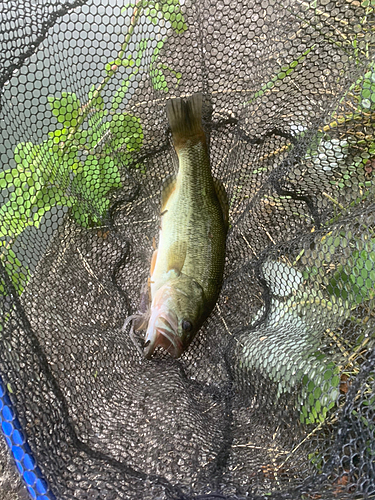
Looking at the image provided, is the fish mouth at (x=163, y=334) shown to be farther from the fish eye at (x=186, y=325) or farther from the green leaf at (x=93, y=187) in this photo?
the green leaf at (x=93, y=187)

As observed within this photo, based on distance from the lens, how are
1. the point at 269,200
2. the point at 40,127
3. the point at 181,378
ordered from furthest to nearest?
the point at 269,200, the point at 181,378, the point at 40,127

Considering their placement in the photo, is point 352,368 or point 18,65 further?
point 18,65

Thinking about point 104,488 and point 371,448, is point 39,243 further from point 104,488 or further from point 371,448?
point 371,448

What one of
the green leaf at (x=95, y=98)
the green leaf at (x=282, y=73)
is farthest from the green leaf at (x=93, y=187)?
the green leaf at (x=282, y=73)

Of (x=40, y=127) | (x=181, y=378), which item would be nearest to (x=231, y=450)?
(x=181, y=378)

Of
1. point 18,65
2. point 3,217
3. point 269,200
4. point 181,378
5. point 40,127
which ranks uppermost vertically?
point 18,65

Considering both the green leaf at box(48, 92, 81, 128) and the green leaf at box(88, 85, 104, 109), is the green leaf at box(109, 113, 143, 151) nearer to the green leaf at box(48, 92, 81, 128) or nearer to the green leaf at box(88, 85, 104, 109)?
the green leaf at box(88, 85, 104, 109)

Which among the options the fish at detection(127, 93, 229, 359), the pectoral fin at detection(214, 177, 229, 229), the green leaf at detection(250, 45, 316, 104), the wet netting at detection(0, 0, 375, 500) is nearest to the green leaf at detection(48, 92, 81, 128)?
the wet netting at detection(0, 0, 375, 500)

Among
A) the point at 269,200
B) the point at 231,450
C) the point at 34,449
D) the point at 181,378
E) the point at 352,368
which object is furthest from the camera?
the point at 269,200
